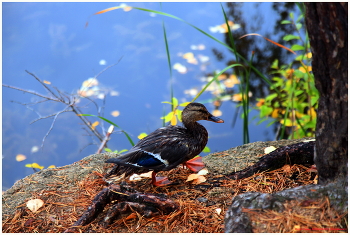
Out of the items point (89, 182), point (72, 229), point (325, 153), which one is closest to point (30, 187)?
point (89, 182)

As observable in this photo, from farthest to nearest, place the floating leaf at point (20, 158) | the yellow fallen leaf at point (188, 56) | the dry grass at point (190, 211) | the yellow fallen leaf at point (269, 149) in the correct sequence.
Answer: the yellow fallen leaf at point (188, 56)
the floating leaf at point (20, 158)
the yellow fallen leaf at point (269, 149)
the dry grass at point (190, 211)

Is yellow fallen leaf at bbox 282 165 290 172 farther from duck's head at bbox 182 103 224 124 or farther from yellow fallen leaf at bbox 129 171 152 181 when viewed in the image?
yellow fallen leaf at bbox 129 171 152 181

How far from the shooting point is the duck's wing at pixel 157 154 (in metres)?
2.58

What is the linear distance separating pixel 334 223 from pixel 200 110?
A: 1.38 meters

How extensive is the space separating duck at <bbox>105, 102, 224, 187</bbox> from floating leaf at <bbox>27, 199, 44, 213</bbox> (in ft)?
1.77

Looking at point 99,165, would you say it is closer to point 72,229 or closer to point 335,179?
point 72,229

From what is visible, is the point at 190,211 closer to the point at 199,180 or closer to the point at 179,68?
the point at 199,180

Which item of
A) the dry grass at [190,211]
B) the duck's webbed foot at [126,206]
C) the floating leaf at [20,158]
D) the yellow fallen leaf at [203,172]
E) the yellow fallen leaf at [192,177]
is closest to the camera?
the dry grass at [190,211]

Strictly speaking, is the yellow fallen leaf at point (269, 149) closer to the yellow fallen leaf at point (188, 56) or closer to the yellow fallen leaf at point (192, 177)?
the yellow fallen leaf at point (192, 177)

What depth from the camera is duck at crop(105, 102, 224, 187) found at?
2.59 metres

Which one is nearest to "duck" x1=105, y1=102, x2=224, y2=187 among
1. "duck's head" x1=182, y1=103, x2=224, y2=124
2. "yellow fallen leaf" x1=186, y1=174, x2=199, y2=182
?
"duck's head" x1=182, y1=103, x2=224, y2=124

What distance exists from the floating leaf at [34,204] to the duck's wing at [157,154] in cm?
56

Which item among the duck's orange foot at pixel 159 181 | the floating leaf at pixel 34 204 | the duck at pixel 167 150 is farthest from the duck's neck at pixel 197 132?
the floating leaf at pixel 34 204

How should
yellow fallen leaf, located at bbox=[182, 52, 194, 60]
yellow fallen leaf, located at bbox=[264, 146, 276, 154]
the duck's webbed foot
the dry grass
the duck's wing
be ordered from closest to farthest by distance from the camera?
the dry grass, the duck's webbed foot, the duck's wing, yellow fallen leaf, located at bbox=[264, 146, 276, 154], yellow fallen leaf, located at bbox=[182, 52, 194, 60]
